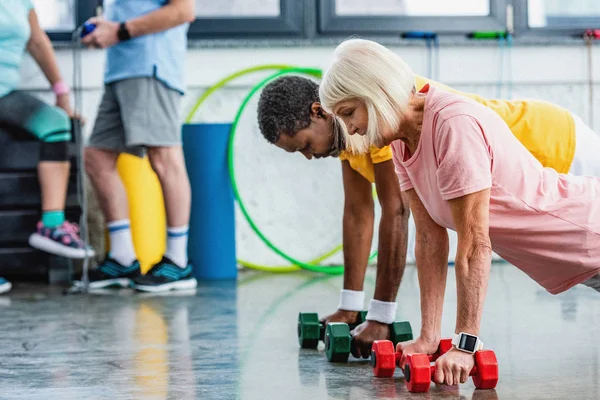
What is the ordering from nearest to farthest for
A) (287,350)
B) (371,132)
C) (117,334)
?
(371,132) → (287,350) → (117,334)

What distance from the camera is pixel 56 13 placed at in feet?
13.6

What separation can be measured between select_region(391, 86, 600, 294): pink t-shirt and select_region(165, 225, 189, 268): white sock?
1712mm

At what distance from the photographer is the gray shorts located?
331 cm

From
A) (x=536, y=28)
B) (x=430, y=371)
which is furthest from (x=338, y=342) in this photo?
(x=536, y=28)

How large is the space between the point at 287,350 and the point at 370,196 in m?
0.46

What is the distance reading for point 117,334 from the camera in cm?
249

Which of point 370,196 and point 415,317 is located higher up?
point 370,196

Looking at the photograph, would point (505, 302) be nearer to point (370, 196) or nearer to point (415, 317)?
point (415, 317)

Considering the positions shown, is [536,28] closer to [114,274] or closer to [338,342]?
[114,274]

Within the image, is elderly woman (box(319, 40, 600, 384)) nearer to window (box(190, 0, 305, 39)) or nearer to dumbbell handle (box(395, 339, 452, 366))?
dumbbell handle (box(395, 339, 452, 366))

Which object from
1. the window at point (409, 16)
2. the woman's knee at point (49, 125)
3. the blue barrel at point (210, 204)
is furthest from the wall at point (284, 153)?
the woman's knee at point (49, 125)

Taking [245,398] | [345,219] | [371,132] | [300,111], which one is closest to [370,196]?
[345,219]

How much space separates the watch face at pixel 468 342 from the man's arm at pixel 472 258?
0.04ft

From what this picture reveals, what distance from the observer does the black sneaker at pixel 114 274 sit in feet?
11.6
